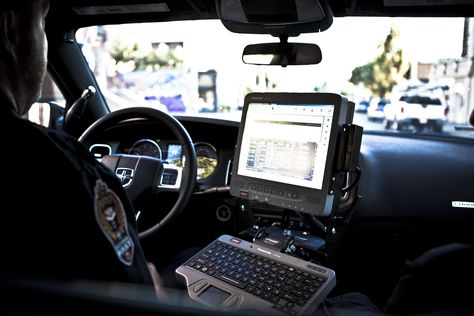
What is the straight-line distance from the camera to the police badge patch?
3.31 feet

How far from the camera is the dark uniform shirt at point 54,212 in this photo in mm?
903

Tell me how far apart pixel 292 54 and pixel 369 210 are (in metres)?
1.30

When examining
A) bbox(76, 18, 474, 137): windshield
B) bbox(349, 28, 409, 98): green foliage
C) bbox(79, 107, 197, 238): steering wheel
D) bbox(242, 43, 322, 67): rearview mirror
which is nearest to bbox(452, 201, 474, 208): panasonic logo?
bbox(76, 18, 474, 137): windshield

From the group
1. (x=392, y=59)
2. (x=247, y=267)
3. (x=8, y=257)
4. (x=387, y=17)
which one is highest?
(x=392, y=59)

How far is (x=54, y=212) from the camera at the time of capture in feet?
3.09

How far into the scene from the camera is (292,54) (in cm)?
226

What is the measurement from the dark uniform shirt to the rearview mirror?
1.45 meters

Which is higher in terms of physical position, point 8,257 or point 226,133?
point 226,133

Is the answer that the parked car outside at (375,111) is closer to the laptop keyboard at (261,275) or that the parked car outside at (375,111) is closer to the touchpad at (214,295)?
the laptop keyboard at (261,275)

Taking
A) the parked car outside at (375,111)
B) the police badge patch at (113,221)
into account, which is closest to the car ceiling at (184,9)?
the police badge patch at (113,221)

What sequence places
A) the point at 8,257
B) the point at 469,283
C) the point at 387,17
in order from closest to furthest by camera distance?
1. the point at 469,283
2. the point at 8,257
3. the point at 387,17

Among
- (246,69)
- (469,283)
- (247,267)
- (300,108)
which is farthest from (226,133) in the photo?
(469,283)

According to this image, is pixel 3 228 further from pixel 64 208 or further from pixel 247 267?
pixel 247 267

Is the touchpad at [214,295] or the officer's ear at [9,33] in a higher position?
the officer's ear at [9,33]
